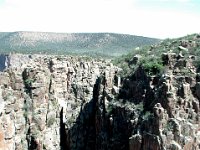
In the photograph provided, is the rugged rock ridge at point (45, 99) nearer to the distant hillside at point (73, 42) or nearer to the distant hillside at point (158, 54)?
the distant hillside at point (158, 54)

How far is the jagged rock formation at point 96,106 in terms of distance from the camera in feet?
131

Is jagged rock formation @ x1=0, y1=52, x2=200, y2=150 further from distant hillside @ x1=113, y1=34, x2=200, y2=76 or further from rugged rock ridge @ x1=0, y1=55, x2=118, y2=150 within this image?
distant hillside @ x1=113, y1=34, x2=200, y2=76

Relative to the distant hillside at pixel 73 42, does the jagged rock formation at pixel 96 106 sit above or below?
below

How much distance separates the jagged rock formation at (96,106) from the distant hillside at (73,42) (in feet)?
185

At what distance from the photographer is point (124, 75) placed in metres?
49.9

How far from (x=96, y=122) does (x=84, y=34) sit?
8432 cm

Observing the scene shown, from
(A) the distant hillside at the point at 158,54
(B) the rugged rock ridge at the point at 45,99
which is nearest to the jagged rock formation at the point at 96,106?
(B) the rugged rock ridge at the point at 45,99

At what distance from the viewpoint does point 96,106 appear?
50.8 meters

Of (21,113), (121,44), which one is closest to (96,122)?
(21,113)

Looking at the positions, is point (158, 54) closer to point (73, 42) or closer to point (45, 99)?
point (45, 99)

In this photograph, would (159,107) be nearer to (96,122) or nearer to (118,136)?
(118,136)

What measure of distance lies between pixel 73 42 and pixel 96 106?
79205 mm

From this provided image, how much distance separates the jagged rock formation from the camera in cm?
3991

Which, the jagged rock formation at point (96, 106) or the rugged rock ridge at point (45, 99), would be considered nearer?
the jagged rock formation at point (96, 106)
